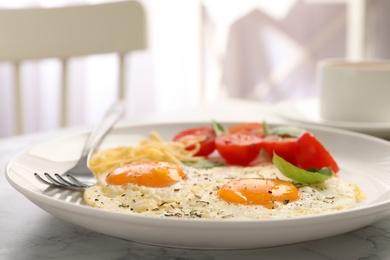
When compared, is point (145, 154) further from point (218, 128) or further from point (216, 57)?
point (216, 57)

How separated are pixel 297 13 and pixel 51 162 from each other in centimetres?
291

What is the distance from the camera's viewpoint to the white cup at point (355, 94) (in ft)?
4.32

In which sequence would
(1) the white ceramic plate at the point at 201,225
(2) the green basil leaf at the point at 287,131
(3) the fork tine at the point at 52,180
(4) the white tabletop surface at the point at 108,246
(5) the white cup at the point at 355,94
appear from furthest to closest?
1. (5) the white cup at the point at 355,94
2. (2) the green basil leaf at the point at 287,131
3. (3) the fork tine at the point at 52,180
4. (4) the white tabletop surface at the point at 108,246
5. (1) the white ceramic plate at the point at 201,225

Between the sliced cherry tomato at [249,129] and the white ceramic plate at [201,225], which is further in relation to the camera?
the sliced cherry tomato at [249,129]

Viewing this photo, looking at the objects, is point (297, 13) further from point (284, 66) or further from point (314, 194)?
point (314, 194)

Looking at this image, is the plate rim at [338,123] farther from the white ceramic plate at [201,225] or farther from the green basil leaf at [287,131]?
the white ceramic plate at [201,225]

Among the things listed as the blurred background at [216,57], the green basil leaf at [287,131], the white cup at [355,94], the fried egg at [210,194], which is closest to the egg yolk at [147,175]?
the fried egg at [210,194]

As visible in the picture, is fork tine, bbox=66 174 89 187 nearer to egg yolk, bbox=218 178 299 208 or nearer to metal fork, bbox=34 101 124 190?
metal fork, bbox=34 101 124 190

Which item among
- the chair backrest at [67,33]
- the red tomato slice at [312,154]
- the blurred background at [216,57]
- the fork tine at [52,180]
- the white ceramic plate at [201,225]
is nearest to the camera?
the white ceramic plate at [201,225]

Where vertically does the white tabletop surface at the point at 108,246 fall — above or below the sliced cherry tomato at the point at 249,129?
below

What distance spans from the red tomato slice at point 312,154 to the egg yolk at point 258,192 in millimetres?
128

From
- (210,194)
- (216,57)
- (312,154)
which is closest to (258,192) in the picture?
(210,194)

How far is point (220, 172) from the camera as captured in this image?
0.96m

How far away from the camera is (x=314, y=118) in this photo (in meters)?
1.40
